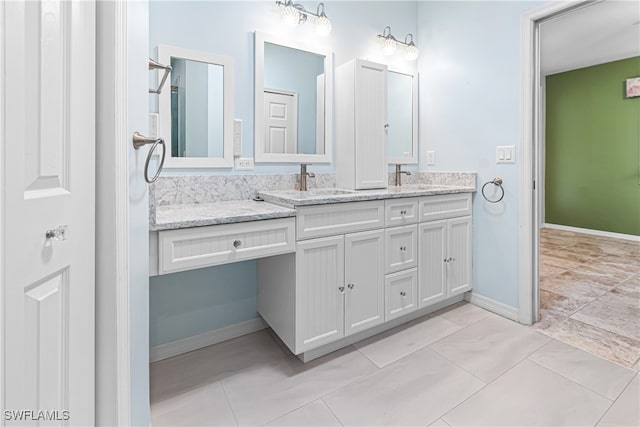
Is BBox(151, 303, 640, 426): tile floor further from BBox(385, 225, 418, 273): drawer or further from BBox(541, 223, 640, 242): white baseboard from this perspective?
BBox(541, 223, 640, 242): white baseboard

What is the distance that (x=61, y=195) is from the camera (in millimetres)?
679

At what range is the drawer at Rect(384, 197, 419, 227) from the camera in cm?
194

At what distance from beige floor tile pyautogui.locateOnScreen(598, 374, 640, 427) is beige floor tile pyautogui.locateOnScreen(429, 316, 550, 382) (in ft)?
1.31

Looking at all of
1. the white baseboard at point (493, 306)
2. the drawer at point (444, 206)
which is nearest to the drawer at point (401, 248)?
the drawer at point (444, 206)

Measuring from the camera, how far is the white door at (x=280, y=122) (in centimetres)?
208

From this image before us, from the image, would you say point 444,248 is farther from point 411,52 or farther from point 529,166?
point 411,52

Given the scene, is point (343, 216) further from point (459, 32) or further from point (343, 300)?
point (459, 32)

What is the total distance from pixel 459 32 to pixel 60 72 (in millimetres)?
2639

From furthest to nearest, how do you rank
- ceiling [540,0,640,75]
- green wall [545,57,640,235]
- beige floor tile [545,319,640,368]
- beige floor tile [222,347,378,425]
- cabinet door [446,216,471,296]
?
green wall [545,57,640,235], ceiling [540,0,640,75], cabinet door [446,216,471,296], beige floor tile [545,319,640,368], beige floor tile [222,347,378,425]

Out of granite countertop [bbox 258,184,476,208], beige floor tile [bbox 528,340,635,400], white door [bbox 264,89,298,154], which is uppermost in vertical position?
white door [bbox 264,89,298,154]

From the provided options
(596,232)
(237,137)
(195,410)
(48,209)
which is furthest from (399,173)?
(596,232)

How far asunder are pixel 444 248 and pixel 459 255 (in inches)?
7.5

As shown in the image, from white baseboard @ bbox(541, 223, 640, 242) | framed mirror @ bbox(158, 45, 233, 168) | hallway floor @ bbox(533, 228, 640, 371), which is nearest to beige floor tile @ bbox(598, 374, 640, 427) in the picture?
hallway floor @ bbox(533, 228, 640, 371)

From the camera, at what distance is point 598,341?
1.91 m
